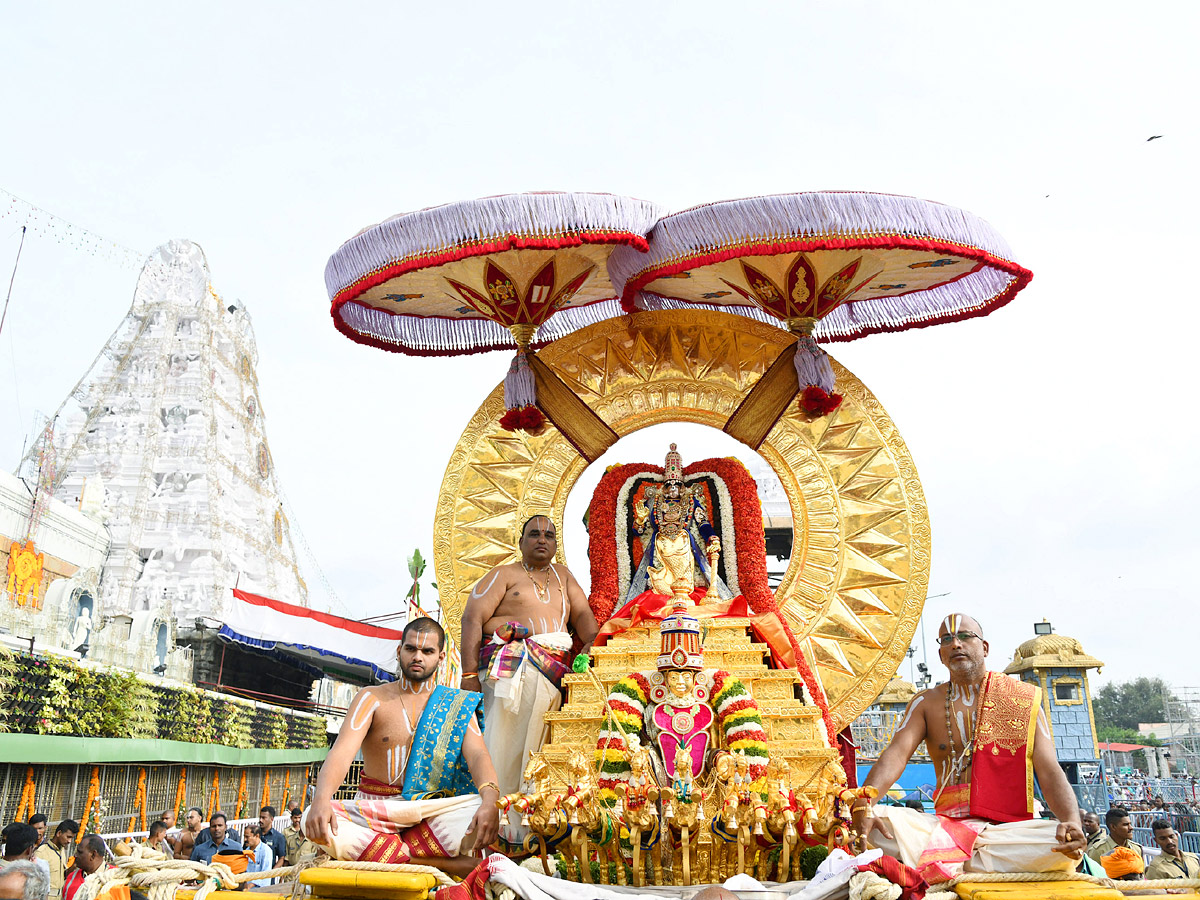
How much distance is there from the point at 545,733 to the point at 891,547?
3.18m

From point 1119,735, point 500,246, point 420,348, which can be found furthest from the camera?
point 1119,735

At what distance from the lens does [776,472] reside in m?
7.81

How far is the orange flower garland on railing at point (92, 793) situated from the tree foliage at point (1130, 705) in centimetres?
5691

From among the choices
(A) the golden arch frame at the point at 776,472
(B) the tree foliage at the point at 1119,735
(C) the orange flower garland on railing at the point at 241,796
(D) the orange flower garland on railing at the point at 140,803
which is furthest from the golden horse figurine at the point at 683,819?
(B) the tree foliage at the point at 1119,735

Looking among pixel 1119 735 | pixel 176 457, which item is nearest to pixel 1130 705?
pixel 1119 735

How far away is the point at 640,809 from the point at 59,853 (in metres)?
5.75

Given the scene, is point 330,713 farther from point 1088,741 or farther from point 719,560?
point 719,560

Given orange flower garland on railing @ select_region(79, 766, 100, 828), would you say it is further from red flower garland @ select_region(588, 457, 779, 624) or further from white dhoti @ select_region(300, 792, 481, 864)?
white dhoti @ select_region(300, 792, 481, 864)

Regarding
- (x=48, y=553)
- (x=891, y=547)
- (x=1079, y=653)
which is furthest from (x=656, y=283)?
(x=48, y=553)

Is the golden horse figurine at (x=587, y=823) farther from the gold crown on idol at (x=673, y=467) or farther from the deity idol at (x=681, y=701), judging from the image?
the gold crown on idol at (x=673, y=467)

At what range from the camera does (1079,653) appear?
61.3 feet

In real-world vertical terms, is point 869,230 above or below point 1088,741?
above

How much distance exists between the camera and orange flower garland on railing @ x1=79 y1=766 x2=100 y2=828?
1170 centimetres

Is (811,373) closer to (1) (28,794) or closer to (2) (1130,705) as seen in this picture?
(1) (28,794)
